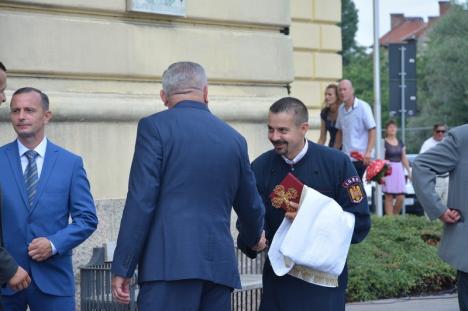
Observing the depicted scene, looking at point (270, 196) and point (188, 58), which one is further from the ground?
point (188, 58)

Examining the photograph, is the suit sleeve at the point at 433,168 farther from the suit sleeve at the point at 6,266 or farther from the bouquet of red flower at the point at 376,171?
the bouquet of red flower at the point at 376,171

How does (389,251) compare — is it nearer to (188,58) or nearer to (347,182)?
(188,58)

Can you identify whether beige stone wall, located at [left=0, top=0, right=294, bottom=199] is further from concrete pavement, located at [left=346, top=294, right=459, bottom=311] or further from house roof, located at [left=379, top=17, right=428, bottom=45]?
house roof, located at [left=379, top=17, right=428, bottom=45]

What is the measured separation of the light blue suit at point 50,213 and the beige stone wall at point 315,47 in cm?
945

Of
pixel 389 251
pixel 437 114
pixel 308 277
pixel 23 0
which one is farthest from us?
pixel 437 114

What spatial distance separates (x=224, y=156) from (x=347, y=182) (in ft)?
3.39

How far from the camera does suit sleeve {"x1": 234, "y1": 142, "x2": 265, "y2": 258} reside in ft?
20.0

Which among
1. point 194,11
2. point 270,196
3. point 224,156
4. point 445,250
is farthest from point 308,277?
point 194,11

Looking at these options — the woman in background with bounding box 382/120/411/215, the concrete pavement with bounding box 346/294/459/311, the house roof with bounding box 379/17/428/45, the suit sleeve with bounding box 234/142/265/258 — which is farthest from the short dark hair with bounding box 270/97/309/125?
the house roof with bounding box 379/17/428/45

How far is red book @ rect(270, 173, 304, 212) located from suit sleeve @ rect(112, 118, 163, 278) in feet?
3.40

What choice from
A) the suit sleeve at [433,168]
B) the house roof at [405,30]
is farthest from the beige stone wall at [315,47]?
the house roof at [405,30]

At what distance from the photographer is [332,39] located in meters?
16.6

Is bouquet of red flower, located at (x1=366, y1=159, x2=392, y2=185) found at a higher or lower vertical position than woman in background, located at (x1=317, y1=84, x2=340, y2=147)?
lower

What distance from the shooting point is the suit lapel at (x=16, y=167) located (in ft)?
21.1
